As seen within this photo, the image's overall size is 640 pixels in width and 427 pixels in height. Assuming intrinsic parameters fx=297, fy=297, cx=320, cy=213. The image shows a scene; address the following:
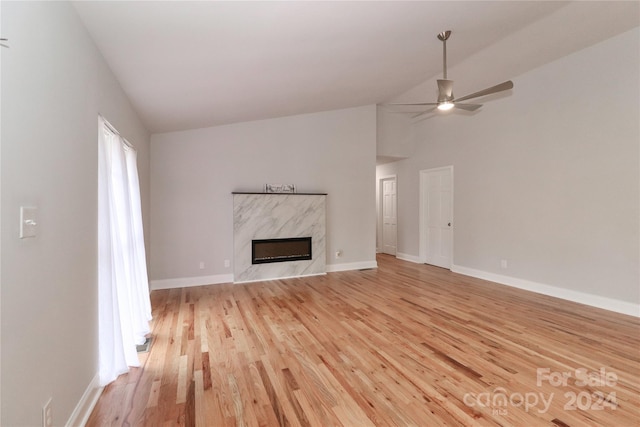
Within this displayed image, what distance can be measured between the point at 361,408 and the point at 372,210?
191 inches

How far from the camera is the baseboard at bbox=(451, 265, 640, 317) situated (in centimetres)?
362

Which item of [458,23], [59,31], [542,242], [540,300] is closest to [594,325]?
[540,300]

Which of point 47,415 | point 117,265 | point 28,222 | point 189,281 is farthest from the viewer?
point 189,281

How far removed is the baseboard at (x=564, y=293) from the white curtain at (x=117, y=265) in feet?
17.4

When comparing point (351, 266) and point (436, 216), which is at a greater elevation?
point (436, 216)

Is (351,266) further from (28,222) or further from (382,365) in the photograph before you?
(28,222)

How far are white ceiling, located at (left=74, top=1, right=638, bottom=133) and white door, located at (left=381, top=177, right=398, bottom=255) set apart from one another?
144 inches

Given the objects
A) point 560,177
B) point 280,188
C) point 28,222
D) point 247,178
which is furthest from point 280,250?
point 560,177

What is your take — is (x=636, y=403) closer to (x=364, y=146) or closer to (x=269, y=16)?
(x=269, y=16)

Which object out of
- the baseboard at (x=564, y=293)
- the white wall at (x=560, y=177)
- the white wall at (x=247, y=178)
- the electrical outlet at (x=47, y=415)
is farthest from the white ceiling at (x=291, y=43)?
the baseboard at (x=564, y=293)

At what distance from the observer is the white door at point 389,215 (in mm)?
7949

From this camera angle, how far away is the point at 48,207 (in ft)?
4.80

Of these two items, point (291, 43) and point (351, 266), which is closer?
point (291, 43)

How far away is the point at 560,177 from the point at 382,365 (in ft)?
12.8
